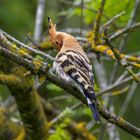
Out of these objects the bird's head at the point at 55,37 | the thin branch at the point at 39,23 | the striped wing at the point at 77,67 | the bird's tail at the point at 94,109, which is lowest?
the bird's tail at the point at 94,109

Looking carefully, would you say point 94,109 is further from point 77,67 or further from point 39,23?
point 39,23

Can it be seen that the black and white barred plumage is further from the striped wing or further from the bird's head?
the bird's head

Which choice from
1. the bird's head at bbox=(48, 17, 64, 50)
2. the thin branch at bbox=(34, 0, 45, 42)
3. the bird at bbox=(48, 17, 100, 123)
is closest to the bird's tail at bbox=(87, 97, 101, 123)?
the bird at bbox=(48, 17, 100, 123)

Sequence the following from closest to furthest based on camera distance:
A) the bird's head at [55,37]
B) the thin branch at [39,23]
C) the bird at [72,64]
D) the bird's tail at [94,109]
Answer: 1. the bird's tail at [94,109]
2. the bird at [72,64]
3. the bird's head at [55,37]
4. the thin branch at [39,23]

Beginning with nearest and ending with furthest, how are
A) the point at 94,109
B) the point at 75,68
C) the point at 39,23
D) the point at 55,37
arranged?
the point at 94,109 → the point at 75,68 → the point at 55,37 → the point at 39,23

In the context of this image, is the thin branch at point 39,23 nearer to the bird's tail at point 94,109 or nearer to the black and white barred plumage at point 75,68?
the black and white barred plumage at point 75,68

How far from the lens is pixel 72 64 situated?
173 inches

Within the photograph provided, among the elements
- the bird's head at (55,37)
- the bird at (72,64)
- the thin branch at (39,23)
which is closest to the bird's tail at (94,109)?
the bird at (72,64)

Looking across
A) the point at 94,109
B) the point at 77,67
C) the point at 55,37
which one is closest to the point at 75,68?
the point at 77,67

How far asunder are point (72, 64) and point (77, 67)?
0.15ft

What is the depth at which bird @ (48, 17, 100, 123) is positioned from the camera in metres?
4.21

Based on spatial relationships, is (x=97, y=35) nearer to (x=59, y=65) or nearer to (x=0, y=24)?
(x=59, y=65)

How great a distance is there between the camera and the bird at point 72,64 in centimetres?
421

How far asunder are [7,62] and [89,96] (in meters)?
0.96
